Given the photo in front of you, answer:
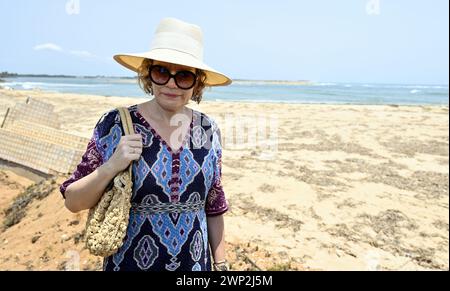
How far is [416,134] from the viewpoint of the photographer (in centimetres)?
1482

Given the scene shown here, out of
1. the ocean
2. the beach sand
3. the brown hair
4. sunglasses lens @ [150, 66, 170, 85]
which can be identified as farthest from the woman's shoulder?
the ocean

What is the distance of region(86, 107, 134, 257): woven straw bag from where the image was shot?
1545mm

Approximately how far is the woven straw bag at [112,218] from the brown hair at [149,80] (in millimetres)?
532

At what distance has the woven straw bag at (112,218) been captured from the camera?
1545mm

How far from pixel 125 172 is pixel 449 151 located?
12.7 metres

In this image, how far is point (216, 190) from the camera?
195 cm

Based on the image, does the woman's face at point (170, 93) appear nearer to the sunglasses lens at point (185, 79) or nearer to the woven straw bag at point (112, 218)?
the sunglasses lens at point (185, 79)

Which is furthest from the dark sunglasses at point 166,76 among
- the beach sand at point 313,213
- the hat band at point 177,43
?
the beach sand at point 313,213

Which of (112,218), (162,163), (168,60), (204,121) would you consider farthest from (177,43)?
(112,218)

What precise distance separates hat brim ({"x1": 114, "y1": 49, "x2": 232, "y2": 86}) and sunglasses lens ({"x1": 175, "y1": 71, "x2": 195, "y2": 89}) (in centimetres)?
6

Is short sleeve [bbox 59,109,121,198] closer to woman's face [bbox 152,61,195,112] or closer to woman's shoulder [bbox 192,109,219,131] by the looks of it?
woman's face [bbox 152,61,195,112]

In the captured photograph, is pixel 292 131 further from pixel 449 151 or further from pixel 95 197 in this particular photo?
pixel 95 197

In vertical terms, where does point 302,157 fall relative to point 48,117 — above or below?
below
